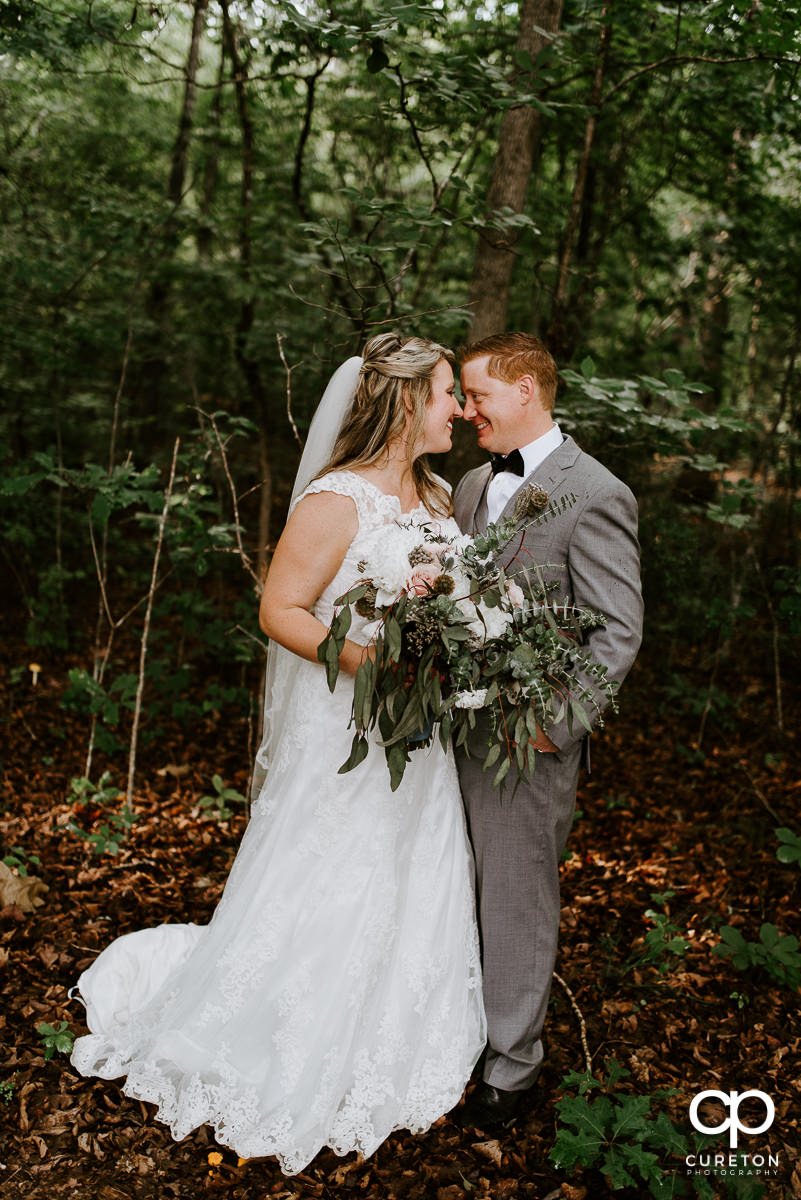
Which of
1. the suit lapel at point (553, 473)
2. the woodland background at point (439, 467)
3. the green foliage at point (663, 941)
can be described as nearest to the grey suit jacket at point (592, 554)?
the suit lapel at point (553, 473)

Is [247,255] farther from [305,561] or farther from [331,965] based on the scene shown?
[331,965]

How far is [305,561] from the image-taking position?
258 centimetres

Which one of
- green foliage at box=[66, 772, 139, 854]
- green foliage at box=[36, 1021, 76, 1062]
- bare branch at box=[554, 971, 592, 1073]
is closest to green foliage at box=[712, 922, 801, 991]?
bare branch at box=[554, 971, 592, 1073]

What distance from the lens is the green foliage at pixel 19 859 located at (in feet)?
12.9

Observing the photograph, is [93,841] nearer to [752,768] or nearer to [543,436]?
[543,436]

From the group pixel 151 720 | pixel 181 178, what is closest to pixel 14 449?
pixel 181 178

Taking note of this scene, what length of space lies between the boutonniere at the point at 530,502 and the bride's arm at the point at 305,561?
0.50m

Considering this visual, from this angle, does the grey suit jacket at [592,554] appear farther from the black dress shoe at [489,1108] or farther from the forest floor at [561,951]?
the forest floor at [561,951]


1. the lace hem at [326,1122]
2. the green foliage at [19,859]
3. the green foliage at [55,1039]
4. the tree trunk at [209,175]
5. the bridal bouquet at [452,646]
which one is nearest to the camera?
the bridal bouquet at [452,646]

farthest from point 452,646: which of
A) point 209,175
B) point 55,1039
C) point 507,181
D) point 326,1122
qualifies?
point 209,175

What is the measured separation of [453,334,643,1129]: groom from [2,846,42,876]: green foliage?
2.31 m

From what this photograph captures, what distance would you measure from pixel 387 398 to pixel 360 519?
0.42 meters

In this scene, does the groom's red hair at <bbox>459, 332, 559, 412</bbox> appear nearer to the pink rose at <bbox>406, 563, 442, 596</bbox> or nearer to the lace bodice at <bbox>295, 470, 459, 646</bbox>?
the lace bodice at <bbox>295, 470, 459, 646</bbox>

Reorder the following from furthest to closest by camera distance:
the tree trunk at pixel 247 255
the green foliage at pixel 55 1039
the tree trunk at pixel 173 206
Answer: the tree trunk at pixel 173 206, the tree trunk at pixel 247 255, the green foliage at pixel 55 1039
